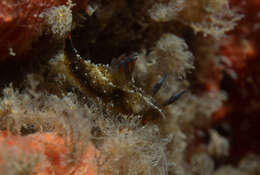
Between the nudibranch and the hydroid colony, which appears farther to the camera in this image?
the nudibranch

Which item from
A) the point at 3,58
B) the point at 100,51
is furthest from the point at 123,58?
the point at 3,58

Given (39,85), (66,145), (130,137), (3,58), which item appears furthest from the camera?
(39,85)

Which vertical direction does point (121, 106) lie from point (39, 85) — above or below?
below

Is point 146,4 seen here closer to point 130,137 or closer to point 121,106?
point 121,106

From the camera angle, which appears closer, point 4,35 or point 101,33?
point 4,35

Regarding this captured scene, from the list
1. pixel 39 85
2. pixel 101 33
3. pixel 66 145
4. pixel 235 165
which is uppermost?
pixel 101 33

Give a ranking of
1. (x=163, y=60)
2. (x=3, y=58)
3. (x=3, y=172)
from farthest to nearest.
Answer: (x=163, y=60) < (x=3, y=58) < (x=3, y=172)

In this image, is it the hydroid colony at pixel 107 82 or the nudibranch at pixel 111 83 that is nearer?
the hydroid colony at pixel 107 82

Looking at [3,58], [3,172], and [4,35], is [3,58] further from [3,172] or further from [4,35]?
[3,172]
